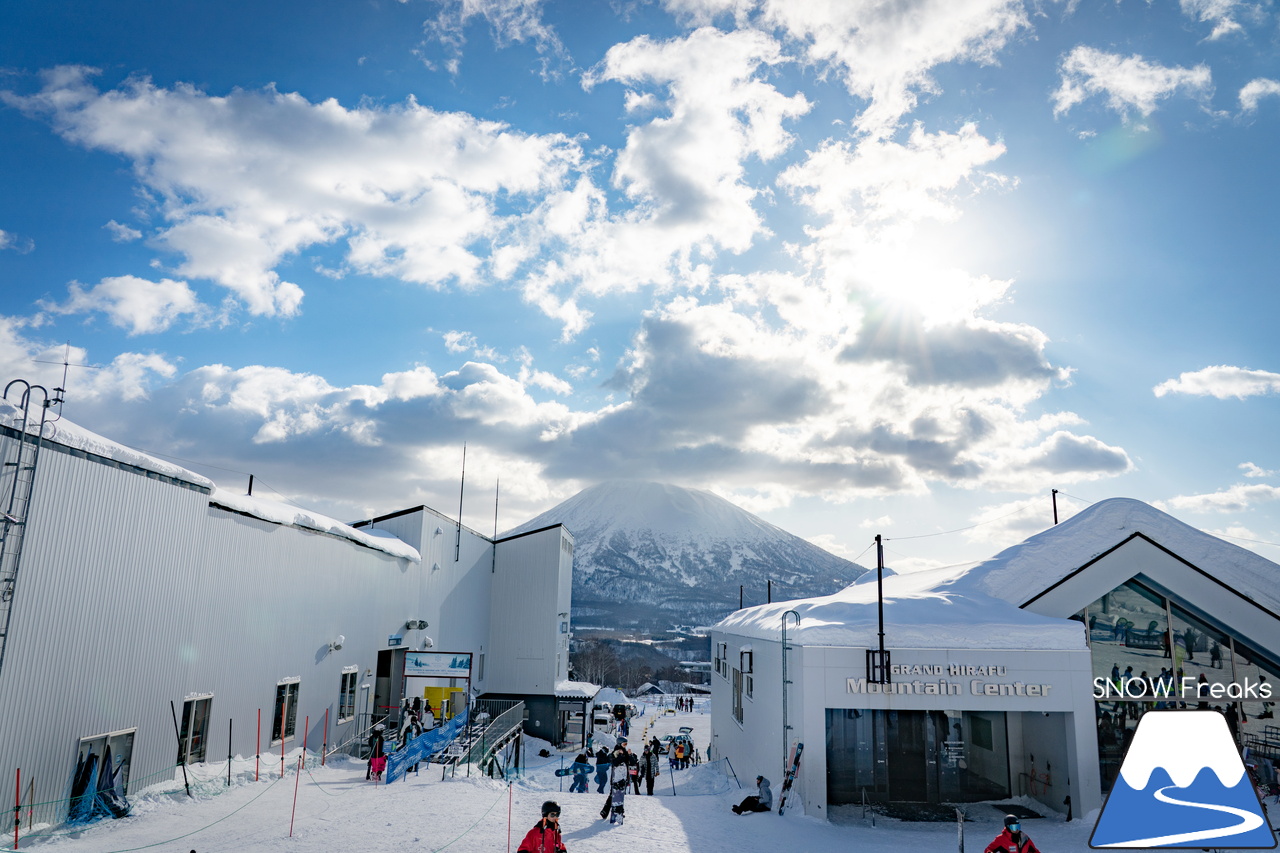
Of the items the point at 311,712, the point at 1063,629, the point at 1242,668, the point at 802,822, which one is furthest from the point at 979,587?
the point at 311,712

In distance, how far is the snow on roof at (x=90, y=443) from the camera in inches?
599

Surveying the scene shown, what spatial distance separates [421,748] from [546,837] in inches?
592

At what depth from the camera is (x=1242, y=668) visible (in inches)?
922

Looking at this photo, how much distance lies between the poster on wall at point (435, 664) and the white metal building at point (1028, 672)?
1148 centimetres

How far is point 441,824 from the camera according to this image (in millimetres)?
17359

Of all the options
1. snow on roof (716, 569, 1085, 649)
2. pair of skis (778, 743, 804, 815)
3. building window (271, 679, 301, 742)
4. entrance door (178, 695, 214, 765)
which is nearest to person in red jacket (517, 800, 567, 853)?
pair of skis (778, 743, 804, 815)

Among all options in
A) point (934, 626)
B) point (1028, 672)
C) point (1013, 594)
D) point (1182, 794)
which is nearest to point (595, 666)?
point (1013, 594)

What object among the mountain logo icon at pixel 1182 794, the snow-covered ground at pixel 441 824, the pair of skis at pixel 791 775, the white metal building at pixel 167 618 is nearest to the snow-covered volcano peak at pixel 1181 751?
the mountain logo icon at pixel 1182 794

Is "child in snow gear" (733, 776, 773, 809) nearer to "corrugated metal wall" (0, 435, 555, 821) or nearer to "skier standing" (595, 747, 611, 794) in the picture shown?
"skier standing" (595, 747, 611, 794)

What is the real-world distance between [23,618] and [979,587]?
27278mm

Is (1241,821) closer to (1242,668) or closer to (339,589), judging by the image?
(1242,668)

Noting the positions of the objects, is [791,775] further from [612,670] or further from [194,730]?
[612,670]

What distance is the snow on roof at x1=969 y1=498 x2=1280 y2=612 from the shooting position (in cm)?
2514

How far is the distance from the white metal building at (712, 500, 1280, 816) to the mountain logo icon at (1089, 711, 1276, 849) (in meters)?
13.7
